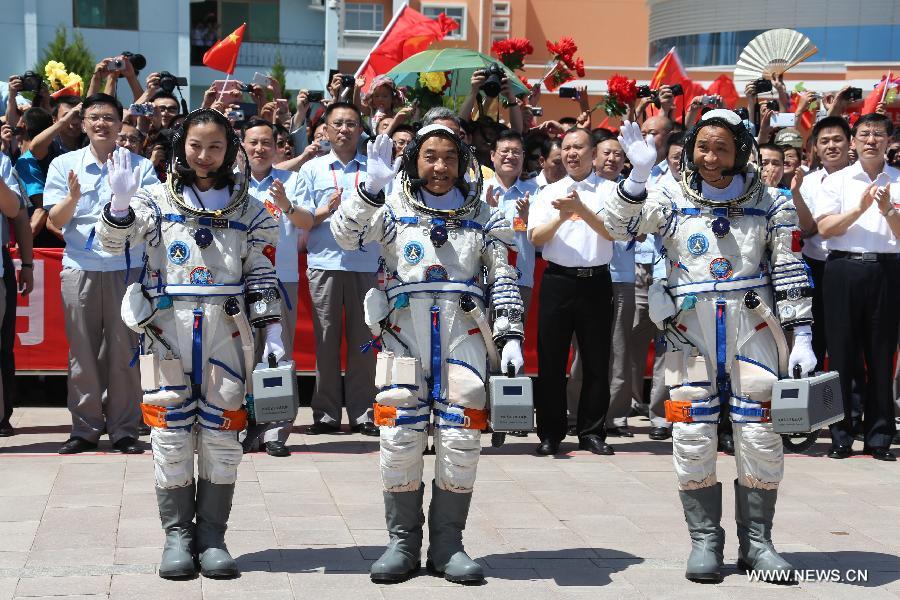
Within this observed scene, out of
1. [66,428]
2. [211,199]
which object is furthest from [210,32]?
[211,199]

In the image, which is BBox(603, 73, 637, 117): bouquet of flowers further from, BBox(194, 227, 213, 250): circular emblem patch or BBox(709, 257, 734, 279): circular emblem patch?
BBox(194, 227, 213, 250): circular emblem patch

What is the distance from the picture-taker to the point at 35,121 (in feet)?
32.7

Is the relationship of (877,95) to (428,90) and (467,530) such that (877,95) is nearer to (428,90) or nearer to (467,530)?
(428,90)

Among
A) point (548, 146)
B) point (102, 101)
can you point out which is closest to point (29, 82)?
point (102, 101)

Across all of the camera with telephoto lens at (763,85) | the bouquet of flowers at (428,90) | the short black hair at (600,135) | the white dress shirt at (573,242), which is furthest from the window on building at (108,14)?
the white dress shirt at (573,242)

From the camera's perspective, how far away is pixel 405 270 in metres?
5.54

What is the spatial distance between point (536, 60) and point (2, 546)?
43637 mm

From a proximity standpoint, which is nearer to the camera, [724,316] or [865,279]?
[724,316]

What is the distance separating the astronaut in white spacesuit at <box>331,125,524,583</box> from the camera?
538cm

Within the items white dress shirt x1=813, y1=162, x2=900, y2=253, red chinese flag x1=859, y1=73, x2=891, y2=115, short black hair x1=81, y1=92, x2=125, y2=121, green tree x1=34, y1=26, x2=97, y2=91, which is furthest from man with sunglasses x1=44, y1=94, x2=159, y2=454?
green tree x1=34, y1=26, x2=97, y2=91

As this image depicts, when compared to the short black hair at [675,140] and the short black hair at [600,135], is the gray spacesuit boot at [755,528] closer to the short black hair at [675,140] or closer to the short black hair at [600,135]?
the short black hair at [600,135]

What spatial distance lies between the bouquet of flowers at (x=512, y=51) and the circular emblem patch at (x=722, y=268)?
7.19 metres

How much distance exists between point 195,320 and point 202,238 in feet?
1.20

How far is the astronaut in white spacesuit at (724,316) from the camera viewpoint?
5473mm
